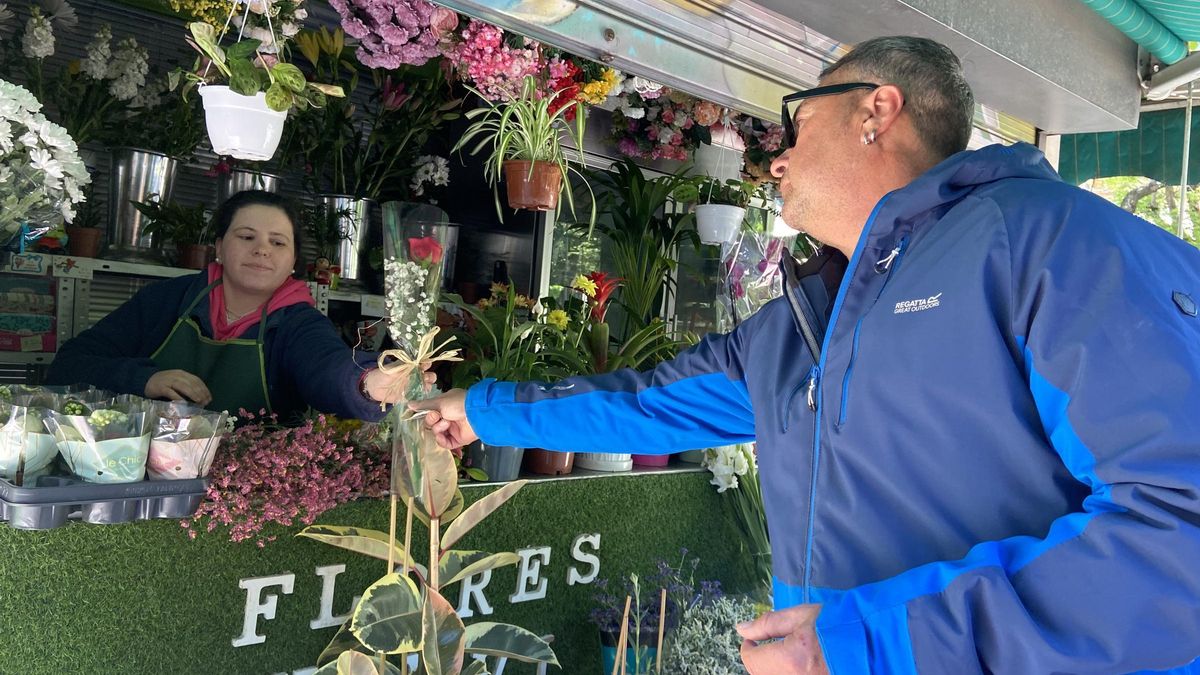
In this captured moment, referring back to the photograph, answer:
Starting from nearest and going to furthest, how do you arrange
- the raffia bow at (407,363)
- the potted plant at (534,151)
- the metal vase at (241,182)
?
the raffia bow at (407,363), the potted plant at (534,151), the metal vase at (241,182)

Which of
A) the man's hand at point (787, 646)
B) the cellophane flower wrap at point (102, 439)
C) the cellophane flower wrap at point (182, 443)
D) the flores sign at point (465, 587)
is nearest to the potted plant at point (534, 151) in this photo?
the flores sign at point (465, 587)

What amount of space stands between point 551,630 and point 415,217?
1355 millimetres

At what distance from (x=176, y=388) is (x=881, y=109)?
2005 millimetres

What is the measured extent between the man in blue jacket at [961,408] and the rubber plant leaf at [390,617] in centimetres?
84

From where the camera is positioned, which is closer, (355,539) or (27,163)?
(27,163)

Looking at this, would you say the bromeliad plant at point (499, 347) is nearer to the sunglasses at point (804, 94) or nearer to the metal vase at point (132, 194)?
the sunglasses at point (804, 94)

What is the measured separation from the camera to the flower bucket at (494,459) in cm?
259

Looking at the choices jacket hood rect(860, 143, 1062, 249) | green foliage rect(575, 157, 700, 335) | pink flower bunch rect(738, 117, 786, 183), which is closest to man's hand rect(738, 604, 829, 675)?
jacket hood rect(860, 143, 1062, 249)

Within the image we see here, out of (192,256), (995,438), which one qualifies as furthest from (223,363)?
(995,438)

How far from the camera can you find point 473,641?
7.14 ft

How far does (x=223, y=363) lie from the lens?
111 inches

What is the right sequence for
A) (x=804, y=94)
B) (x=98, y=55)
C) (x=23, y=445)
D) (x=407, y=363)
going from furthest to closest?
(x=98, y=55)
(x=407, y=363)
(x=23, y=445)
(x=804, y=94)

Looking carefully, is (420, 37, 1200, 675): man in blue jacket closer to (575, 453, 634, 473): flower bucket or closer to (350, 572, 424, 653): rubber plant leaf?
(350, 572, 424, 653): rubber plant leaf

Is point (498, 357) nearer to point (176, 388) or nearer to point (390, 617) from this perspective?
point (176, 388)
